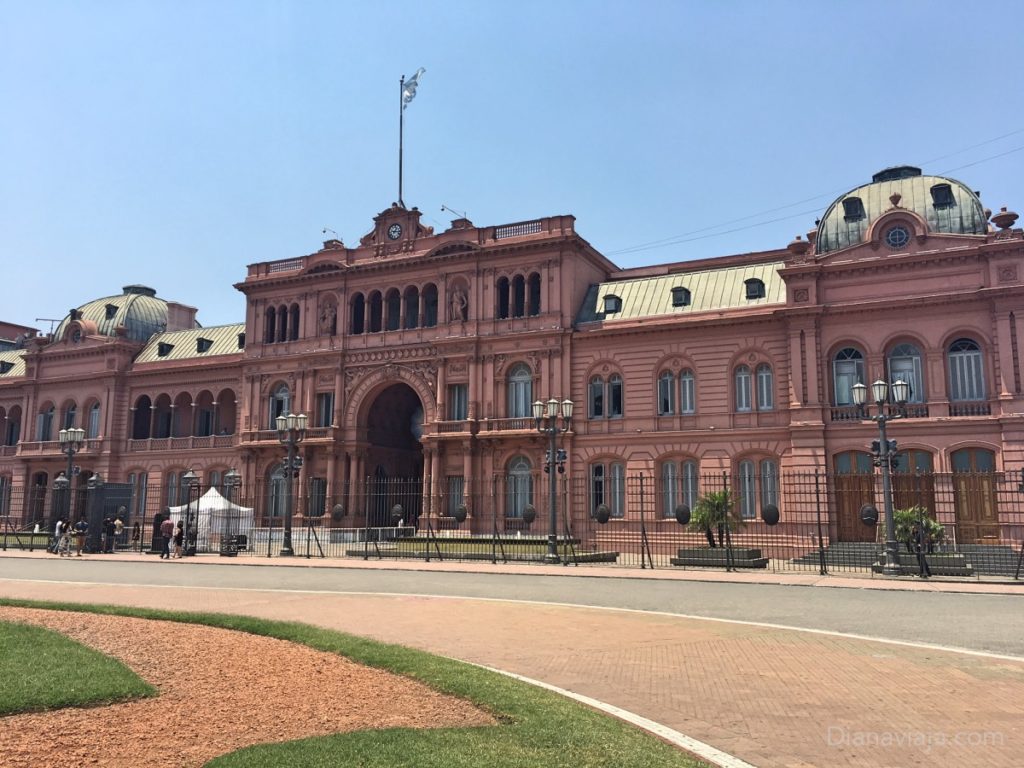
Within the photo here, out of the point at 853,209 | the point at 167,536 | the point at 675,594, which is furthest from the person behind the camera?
the point at 853,209

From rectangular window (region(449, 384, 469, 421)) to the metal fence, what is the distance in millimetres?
3446

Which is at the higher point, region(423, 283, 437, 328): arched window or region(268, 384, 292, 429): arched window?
region(423, 283, 437, 328): arched window

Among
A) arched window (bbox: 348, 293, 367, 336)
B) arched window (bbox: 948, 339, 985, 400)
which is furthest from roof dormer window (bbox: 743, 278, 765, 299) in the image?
arched window (bbox: 348, 293, 367, 336)

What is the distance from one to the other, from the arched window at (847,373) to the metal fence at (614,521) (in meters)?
3.81

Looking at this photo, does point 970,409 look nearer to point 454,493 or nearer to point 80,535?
point 454,493

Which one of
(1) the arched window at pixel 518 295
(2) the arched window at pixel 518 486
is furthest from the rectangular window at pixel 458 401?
(1) the arched window at pixel 518 295

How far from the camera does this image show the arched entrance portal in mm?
49188

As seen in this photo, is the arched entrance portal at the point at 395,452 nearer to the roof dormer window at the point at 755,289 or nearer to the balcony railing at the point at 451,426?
the balcony railing at the point at 451,426

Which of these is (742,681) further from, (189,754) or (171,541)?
(171,541)

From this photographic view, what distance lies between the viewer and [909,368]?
36.1 meters

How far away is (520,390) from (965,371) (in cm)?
2075

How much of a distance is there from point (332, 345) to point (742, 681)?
41870mm

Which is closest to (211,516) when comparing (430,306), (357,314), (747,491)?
(357,314)

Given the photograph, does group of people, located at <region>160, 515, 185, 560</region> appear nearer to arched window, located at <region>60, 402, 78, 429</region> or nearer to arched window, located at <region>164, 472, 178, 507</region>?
arched window, located at <region>164, 472, 178, 507</region>
